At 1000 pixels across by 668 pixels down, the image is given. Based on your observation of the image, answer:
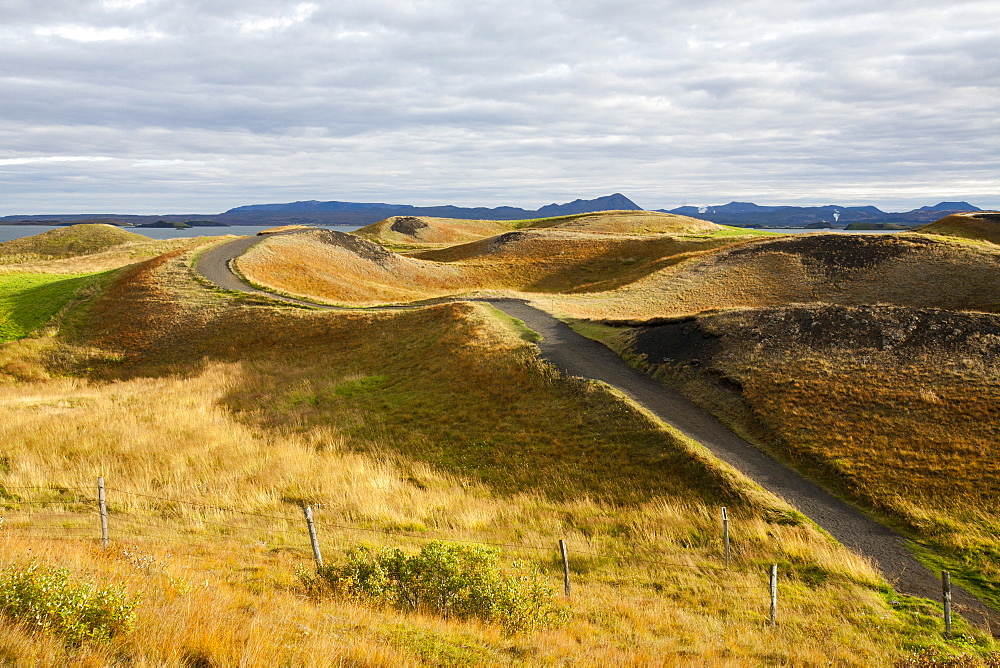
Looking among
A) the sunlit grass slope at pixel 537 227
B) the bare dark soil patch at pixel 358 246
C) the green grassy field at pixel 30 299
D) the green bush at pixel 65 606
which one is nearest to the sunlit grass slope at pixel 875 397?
the green bush at pixel 65 606

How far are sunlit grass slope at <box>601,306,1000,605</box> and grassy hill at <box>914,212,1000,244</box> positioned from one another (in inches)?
2224

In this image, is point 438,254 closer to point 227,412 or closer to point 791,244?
point 791,244

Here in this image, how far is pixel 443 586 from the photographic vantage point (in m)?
9.62

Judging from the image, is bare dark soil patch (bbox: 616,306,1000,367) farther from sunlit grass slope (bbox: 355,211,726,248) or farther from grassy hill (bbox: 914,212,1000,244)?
sunlit grass slope (bbox: 355,211,726,248)

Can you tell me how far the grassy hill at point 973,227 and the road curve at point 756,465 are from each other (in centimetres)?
6335

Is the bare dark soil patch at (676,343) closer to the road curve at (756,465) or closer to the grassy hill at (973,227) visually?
the road curve at (756,465)

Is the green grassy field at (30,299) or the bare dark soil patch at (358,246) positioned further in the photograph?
the bare dark soil patch at (358,246)

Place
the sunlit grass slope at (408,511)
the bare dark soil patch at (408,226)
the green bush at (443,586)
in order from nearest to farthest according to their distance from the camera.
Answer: the sunlit grass slope at (408,511), the green bush at (443,586), the bare dark soil patch at (408,226)

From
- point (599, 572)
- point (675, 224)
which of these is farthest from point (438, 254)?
point (599, 572)

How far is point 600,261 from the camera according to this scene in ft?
208

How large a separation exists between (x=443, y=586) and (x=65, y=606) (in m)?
5.36

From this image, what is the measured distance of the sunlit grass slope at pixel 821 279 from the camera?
37.2 metres

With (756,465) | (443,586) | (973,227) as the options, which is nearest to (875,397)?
(756,465)

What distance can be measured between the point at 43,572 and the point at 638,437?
14.8m
